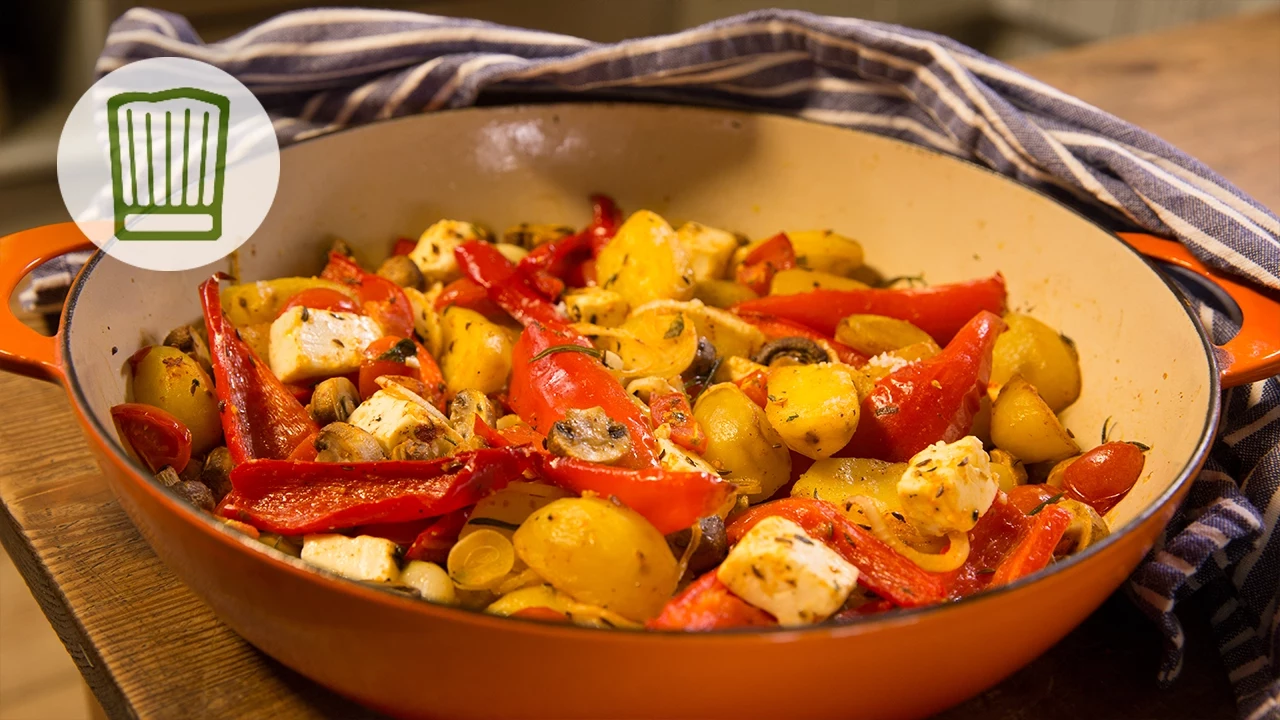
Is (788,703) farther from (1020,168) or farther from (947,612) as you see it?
(1020,168)

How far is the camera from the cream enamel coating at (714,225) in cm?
85

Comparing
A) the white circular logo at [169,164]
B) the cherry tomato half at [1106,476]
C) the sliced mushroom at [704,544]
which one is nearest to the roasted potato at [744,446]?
the sliced mushroom at [704,544]

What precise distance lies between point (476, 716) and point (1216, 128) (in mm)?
2218

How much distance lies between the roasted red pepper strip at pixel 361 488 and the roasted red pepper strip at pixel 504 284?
49 cm

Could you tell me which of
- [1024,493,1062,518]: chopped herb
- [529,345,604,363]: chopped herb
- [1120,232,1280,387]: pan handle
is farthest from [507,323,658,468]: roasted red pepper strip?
[1120,232,1280,387]: pan handle

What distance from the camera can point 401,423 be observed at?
1.24 metres

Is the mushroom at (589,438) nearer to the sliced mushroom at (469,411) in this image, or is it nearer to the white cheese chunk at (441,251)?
the sliced mushroom at (469,411)

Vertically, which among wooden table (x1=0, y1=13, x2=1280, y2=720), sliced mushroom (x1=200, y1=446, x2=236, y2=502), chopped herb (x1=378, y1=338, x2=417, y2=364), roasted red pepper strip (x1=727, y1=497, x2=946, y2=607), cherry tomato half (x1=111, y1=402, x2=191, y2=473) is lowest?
wooden table (x1=0, y1=13, x2=1280, y2=720)

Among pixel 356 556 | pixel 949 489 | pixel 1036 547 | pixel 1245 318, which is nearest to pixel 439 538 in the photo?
pixel 356 556

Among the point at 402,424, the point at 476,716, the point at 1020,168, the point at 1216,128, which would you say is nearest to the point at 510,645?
the point at 476,716

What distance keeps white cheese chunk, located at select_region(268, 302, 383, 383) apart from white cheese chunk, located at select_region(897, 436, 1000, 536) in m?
0.75

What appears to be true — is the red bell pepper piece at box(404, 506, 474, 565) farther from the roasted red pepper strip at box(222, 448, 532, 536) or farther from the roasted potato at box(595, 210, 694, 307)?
the roasted potato at box(595, 210, 694, 307)

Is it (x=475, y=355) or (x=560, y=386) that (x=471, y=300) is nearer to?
(x=475, y=355)

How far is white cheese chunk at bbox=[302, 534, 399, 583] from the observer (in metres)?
1.04
